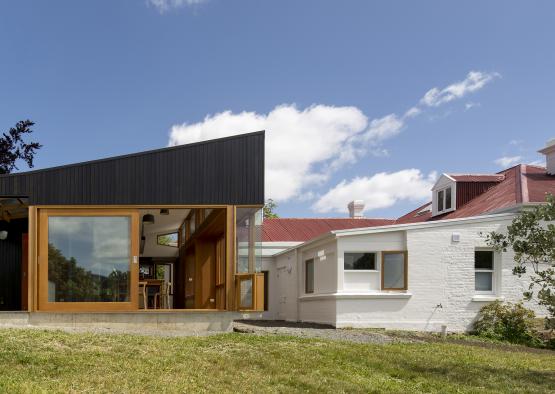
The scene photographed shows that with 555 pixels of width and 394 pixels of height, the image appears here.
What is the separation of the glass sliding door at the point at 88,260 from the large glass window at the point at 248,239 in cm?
224

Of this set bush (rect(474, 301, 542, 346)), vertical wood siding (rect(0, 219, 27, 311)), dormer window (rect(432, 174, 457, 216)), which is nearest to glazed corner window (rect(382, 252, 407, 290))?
bush (rect(474, 301, 542, 346))

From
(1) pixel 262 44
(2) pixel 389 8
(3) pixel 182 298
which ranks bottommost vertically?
(3) pixel 182 298

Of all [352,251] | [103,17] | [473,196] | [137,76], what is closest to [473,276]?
[352,251]

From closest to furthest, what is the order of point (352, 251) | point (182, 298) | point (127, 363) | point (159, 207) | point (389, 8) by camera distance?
point (127, 363) < point (159, 207) < point (389, 8) < point (352, 251) < point (182, 298)

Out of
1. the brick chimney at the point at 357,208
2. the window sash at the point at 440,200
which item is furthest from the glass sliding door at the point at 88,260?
the brick chimney at the point at 357,208

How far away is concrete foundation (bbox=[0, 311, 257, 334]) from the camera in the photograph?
13.5m

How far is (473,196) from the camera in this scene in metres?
23.6

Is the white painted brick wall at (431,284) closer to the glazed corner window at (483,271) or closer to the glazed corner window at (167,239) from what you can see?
the glazed corner window at (483,271)

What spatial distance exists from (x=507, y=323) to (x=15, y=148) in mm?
19576

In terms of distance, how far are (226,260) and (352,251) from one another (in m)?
4.71

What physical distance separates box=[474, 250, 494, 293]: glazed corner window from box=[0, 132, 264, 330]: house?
275 inches

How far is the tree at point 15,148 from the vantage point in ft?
84.9

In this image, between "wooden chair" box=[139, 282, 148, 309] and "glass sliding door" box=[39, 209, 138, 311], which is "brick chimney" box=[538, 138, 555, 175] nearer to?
"wooden chair" box=[139, 282, 148, 309]

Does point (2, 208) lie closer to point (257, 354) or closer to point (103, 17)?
point (103, 17)
